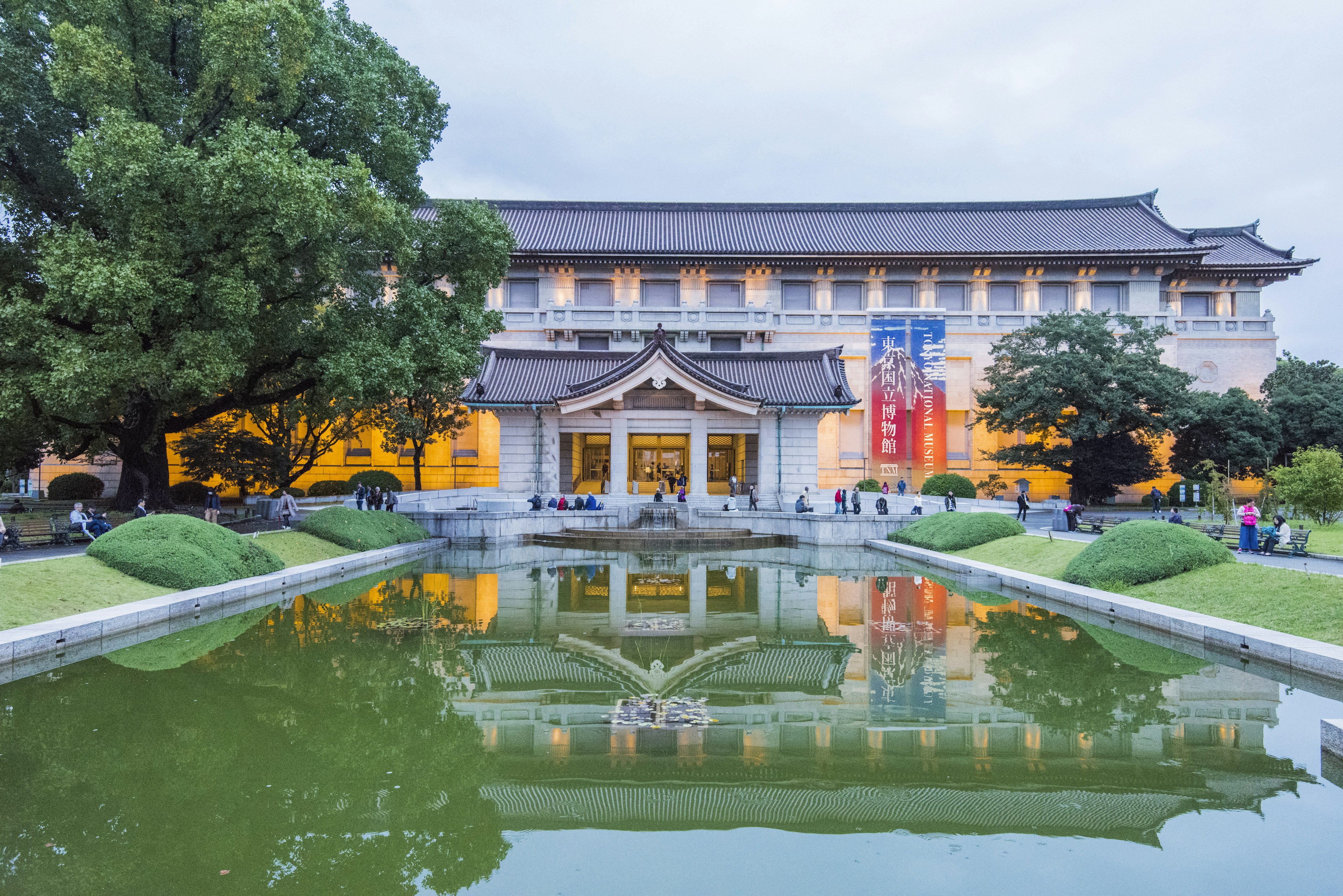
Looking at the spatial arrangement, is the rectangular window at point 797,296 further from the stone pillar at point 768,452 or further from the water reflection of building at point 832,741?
the water reflection of building at point 832,741

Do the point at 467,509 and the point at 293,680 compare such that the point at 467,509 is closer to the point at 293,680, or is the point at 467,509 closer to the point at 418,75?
the point at 418,75

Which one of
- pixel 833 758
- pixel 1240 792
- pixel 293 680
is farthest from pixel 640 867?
pixel 293 680

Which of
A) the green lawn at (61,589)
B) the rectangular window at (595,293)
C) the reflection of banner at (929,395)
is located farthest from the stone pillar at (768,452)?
the green lawn at (61,589)

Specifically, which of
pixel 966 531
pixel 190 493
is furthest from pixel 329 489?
pixel 966 531

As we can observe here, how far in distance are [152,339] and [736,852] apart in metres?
18.1

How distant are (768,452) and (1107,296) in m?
23.0

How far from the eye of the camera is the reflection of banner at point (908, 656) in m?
7.25

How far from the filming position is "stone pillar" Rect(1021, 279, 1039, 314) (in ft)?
132

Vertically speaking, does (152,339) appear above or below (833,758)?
above

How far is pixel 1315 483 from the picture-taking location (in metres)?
20.6

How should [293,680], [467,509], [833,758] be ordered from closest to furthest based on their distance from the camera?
[833,758], [293,680], [467,509]

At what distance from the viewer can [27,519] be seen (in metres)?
23.0

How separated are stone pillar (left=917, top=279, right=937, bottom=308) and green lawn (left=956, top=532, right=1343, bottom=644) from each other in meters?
28.4

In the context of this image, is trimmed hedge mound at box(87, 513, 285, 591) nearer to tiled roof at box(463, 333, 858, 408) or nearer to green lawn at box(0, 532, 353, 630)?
green lawn at box(0, 532, 353, 630)
